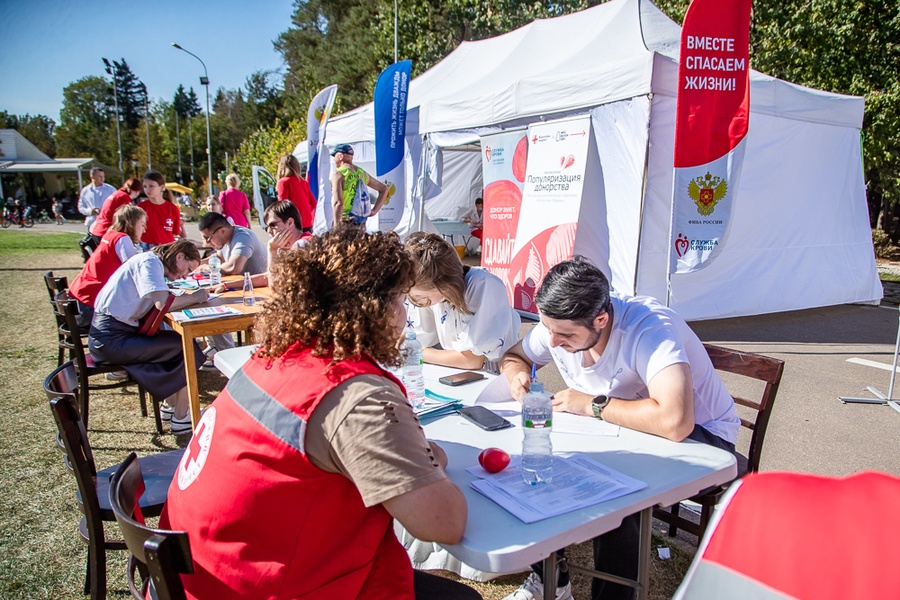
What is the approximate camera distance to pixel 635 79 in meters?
5.91

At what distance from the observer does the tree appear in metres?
74.8

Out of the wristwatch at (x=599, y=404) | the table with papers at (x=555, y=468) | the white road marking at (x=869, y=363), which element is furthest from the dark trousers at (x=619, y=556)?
the white road marking at (x=869, y=363)

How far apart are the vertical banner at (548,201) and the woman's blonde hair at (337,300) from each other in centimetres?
519

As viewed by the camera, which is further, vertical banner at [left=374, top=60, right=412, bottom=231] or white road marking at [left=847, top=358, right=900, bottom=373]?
vertical banner at [left=374, top=60, right=412, bottom=231]

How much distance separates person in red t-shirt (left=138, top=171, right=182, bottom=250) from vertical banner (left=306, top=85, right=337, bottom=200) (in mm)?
3275

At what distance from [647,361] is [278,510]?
1.39 m

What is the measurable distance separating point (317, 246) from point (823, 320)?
8.03 meters

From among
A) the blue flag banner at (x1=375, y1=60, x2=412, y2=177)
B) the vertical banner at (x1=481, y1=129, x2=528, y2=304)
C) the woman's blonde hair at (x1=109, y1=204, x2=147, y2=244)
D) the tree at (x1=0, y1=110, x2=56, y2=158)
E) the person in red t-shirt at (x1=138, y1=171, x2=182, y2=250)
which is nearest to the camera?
the woman's blonde hair at (x1=109, y1=204, x2=147, y2=244)

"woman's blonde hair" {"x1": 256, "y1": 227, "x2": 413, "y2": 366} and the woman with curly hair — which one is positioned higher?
"woman's blonde hair" {"x1": 256, "y1": 227, "x2": 413, "y2": 366}

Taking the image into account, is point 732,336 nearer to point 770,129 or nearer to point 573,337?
point 770,129

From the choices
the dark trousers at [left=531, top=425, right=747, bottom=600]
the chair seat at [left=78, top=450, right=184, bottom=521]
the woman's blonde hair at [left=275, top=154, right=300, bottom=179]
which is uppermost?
the woman's blonde hair at [left=275, top=154, right=300, bottom=179]

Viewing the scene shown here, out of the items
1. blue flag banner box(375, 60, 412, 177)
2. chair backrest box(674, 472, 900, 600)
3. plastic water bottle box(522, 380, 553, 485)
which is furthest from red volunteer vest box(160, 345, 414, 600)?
blue flag banner box(375, 60, 412, 177)

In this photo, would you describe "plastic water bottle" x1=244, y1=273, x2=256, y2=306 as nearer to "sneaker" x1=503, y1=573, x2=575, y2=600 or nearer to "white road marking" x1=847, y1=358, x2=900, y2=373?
"sneaker" x1=503, y1=573, x2=575, y2=600

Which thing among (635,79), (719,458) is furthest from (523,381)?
(635,79)
